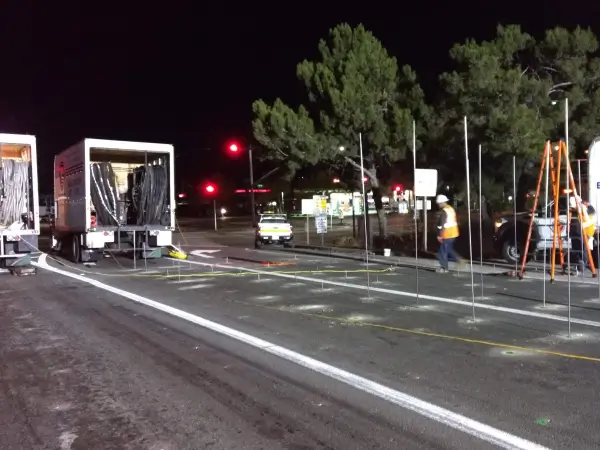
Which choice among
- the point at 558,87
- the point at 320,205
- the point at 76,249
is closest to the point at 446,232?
the point at 558,87

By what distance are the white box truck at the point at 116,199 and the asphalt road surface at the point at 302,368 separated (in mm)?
5047

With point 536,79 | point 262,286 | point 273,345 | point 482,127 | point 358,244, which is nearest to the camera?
point 273,345

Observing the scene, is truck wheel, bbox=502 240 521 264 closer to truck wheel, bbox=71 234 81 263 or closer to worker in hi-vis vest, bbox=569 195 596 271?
worker in hi-vis vest, bbox=569 195 596 271

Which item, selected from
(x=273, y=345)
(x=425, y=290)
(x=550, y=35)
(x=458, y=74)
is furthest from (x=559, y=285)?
(x=550, y=35)

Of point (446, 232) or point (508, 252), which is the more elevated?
point (446, 232)

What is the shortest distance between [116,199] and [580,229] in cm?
1175

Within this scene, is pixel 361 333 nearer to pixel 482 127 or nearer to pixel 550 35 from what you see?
pixel 482 127

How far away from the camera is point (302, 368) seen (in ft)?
20.6

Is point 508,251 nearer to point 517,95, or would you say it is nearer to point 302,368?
point 517,95

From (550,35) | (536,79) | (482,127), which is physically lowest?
(482,127)

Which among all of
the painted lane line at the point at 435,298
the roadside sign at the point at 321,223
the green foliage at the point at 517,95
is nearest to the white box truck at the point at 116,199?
the painted lane line at the point at 435,298

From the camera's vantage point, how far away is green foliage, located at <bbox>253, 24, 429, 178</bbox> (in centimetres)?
2209

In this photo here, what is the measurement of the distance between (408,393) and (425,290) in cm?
614

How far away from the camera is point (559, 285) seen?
11664 mm
